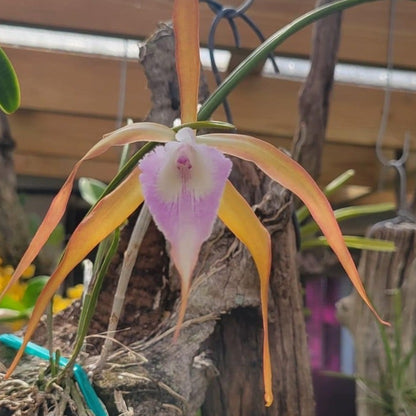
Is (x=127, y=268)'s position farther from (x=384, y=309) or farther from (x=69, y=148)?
(x=69, y=148)

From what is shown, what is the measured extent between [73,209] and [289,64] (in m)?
1.06

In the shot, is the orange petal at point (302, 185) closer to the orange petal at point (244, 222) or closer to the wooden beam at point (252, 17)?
the orange petal at point (244, 222)

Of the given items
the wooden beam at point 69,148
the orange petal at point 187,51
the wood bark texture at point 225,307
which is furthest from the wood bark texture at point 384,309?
the wooden beam at point 69,148

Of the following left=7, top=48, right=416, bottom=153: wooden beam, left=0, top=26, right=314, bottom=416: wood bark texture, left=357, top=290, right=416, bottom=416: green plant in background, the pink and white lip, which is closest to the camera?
the pink and white lip

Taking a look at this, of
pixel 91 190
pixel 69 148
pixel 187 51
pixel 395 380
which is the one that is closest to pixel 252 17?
pixel 91 190

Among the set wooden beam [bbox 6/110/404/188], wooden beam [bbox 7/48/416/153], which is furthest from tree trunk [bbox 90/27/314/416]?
wooden beam [bbox 6/110/404/188]

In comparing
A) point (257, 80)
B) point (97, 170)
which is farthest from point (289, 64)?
point (97, 170)

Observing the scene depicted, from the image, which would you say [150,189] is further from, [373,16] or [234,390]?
[373,16]

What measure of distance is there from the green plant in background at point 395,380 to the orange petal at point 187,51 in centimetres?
Result: 50

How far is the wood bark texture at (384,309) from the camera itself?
794 mm

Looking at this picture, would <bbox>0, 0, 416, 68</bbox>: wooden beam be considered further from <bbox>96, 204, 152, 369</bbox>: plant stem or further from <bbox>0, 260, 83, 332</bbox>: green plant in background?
<bbox>96, 204, 152, 369</bbox>: plant stem

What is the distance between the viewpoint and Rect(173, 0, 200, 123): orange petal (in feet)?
1.21

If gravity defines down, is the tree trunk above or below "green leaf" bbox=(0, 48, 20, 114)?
below

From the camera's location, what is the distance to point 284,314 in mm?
631
